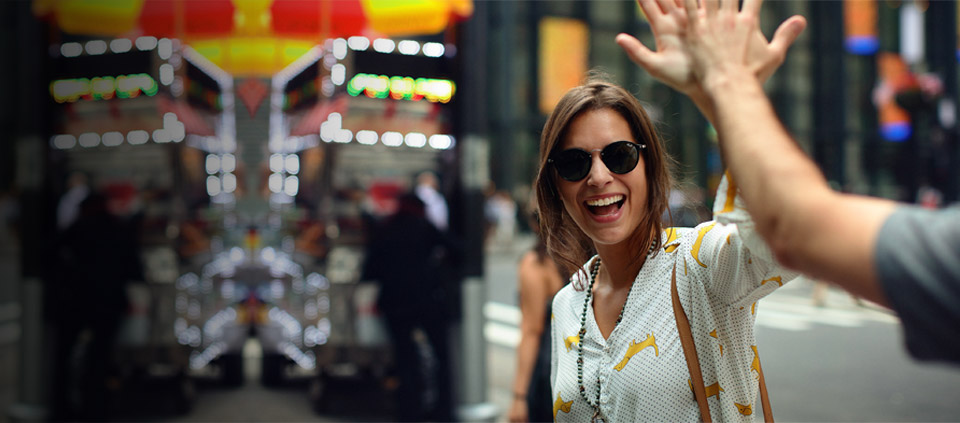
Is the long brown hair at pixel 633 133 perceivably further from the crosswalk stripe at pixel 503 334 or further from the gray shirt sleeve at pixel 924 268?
the crosswalk stripe at pixel 503 334

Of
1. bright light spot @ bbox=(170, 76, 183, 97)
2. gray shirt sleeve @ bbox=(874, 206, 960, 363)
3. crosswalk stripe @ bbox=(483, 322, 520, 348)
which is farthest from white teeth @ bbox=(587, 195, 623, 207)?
crosswalk stripe @ bbox=(483, 322, 520, 348)

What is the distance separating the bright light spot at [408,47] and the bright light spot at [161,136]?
182cm

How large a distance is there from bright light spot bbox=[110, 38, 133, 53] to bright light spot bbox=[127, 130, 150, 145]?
1.87ft

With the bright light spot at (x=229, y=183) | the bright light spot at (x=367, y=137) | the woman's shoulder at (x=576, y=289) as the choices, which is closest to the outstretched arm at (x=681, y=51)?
the woman's shoulder at (x=576, y=289)

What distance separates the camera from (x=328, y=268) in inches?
215

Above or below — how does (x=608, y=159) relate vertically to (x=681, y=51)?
below

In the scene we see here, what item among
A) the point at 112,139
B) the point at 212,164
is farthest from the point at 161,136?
the point at 212,164

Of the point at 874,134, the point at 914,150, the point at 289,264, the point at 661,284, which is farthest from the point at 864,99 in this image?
the point at 661,284

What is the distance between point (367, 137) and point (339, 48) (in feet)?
2.18

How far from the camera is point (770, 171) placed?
2.65ft

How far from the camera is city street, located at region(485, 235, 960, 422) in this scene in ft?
20.2

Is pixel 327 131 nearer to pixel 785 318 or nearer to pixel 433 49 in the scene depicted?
pixel 433 49

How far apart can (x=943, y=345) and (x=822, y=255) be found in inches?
6.1

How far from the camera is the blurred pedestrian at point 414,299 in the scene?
5152mm
